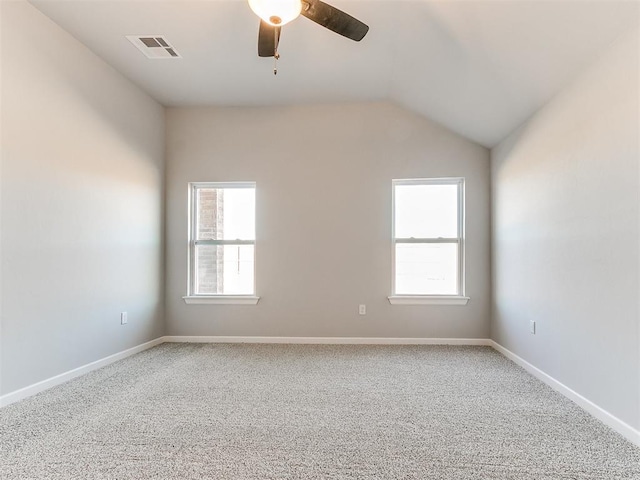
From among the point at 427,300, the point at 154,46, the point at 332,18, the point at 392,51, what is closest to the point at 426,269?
the point at 427,300

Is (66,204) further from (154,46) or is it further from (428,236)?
(428,236)

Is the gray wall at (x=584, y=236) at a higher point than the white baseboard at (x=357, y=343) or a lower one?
higher

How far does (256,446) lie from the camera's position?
1699mm

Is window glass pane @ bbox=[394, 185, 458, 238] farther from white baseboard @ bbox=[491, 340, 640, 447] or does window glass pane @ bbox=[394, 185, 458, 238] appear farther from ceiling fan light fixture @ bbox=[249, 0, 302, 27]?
ceiling fan light fixture @ bbox=[249, 0, 302, 27]

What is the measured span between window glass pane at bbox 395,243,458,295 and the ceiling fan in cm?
245

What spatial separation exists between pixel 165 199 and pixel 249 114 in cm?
140

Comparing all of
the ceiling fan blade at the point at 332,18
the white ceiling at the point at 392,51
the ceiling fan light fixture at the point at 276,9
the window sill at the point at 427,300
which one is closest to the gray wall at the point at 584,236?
the white ceiling at the point at 392,51

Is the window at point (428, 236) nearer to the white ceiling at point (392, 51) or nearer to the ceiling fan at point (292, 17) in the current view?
the white ceiling at point (392, 51)

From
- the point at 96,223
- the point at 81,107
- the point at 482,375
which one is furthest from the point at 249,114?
the point at 482,375

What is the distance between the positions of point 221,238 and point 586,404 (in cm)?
358

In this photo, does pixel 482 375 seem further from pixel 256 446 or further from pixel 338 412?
pixel 256 446

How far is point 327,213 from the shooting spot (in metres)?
3.73

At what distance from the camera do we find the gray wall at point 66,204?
2197 millimetres

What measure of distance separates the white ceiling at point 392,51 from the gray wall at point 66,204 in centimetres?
31
